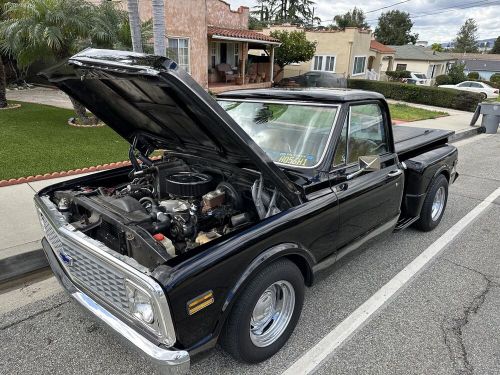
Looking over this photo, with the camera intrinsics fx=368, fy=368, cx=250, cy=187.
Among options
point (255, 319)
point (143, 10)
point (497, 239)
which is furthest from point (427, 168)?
point (143, 10)

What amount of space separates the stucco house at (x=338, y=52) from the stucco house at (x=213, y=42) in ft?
19.9

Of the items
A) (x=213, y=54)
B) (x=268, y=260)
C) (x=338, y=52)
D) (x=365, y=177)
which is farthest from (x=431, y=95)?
(x=268, y=260)

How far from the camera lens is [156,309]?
188cm

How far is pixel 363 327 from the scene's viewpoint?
298 cm

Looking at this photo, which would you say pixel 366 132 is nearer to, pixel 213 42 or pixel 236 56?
pixel 213 42

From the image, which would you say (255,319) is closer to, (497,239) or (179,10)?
(497,239)

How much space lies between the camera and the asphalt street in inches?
101

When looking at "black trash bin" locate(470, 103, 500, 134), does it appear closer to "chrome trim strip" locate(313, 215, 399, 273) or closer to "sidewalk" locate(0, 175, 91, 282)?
"chrome trim strip" locate(313, 215, 399, 273)

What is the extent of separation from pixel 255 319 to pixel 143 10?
48.5ft

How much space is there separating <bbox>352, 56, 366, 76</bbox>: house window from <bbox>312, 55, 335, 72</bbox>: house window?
5.73ft

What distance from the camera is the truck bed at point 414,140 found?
14.3 feet

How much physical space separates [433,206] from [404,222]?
0.78 meters

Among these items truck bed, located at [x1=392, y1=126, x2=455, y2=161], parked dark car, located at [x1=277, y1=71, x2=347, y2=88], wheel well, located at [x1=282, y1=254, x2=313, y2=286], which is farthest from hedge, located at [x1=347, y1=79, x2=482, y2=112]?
wheel well, located at [x1=282, y1=254, x2=313, y2=286]

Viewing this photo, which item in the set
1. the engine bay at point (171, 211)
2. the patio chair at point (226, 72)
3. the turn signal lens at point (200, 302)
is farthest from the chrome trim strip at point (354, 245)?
the patio chair at point (226, 72)
